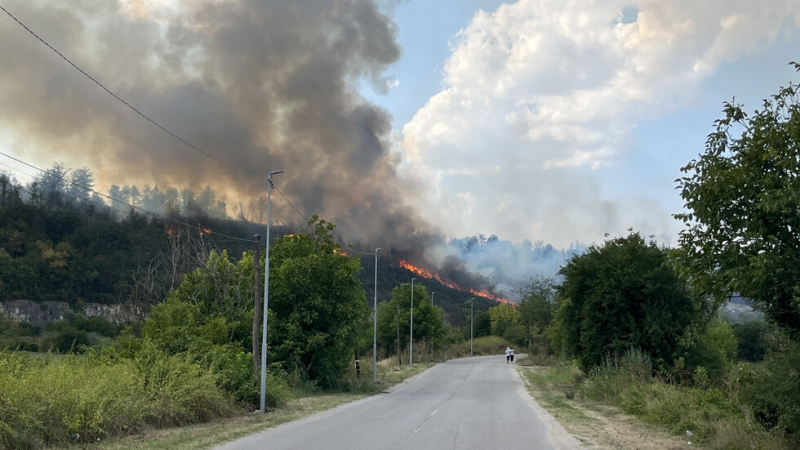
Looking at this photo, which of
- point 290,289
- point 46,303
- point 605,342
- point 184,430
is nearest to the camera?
point 184,430

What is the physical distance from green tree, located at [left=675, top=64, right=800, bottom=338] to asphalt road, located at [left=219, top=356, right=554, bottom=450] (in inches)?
204

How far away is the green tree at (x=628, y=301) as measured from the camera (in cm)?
2648

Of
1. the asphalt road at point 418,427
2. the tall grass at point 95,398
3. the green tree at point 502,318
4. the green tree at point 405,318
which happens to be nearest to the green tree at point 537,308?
the green tree at point 502,318

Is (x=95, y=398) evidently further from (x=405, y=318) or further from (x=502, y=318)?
(x=502, y=318)

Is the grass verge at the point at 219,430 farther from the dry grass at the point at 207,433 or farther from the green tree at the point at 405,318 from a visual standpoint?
the green tree at the point at 405,318

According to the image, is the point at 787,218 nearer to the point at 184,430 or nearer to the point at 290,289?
the point at 184,430

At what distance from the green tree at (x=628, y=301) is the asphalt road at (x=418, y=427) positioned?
501 centimetres

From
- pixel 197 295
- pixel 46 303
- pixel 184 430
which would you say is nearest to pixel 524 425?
pixel 184 430

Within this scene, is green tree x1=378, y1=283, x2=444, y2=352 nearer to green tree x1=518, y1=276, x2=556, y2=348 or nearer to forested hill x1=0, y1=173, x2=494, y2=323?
green tree x1=518, y1=276, x2=556, y2=348

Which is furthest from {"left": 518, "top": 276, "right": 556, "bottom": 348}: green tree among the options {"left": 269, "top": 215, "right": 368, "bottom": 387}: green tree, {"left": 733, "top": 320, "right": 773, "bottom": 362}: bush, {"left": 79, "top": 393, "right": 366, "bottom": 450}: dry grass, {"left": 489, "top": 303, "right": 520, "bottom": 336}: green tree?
{"left": 79, "top": 393, "right": 366, "bottom": 450}: dry grass

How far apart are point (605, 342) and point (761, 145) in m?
19.4

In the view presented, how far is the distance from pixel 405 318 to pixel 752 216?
60.2m

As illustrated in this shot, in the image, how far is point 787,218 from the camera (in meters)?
10.1

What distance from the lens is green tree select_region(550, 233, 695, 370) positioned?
1043 inches
